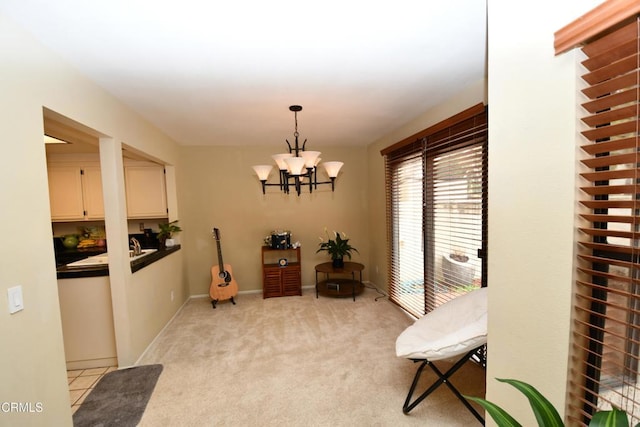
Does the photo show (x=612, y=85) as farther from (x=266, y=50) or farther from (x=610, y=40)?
(x=266, y=50)

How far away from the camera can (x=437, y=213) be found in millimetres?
2803

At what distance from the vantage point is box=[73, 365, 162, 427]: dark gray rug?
1874 mm

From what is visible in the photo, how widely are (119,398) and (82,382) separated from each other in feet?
1.75

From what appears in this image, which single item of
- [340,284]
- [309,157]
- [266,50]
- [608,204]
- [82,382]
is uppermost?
[266,50]

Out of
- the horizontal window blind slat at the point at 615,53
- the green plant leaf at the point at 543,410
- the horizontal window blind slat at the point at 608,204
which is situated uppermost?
the horizontal window blind slat at the point at 615,53

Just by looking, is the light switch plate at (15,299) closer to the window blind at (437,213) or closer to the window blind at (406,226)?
the window blind at (437,213)

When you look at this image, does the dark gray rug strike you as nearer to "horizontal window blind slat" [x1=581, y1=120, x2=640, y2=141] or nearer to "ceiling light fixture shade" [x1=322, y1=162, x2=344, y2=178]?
"ceiling light fixture shade" [x1=322, y1=162, x2=344, y2=178]

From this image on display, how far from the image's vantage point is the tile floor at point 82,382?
2104 millimetres

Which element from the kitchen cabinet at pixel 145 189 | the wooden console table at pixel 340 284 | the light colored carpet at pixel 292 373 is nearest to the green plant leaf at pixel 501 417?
the light colored carpet at pixel 292 373

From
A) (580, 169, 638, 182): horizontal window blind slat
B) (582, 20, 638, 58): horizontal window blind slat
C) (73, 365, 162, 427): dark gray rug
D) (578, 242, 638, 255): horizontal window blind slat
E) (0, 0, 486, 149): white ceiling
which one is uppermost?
(0, 0, 486, 149): white ceiling

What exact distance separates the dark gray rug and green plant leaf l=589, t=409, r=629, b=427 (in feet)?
7.99

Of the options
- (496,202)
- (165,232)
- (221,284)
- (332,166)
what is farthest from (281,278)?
(496,202)

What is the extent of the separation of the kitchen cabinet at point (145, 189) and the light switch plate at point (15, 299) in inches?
108

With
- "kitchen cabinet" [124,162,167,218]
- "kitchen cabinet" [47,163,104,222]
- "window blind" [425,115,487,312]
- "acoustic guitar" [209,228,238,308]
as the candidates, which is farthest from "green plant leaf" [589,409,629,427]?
"kitchen cabinet" [47,163,104,222]
